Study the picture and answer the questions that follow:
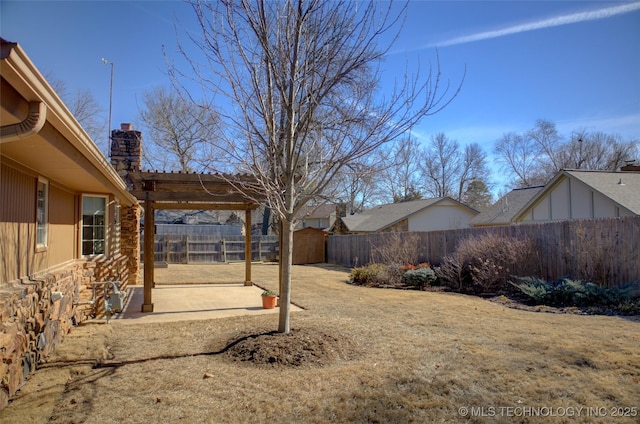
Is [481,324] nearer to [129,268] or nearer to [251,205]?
[251,205]

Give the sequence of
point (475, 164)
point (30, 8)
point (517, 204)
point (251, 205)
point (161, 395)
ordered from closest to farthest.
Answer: point (161, 395)
point (30, 8)
point (251, 205)
point (517, 204)
point (475, 164)

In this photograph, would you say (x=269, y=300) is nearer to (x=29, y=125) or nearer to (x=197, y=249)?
(x=29, y=125)

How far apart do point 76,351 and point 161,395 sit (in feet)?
7.06

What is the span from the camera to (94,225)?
333 inches

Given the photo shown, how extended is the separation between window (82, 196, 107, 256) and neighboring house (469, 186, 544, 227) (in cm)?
1714

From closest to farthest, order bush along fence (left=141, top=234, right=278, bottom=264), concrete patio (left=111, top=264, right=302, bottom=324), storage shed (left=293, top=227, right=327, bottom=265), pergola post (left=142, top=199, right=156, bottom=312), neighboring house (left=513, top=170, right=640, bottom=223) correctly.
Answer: concrete patio (left=111, top=264, right=302, bottom=324) < pergola post (left=142, top=199, right=156, bottom=312) < neighboring house (left=513, top=170, right=640, bottom=223) < bush along fence (left=141, top=234, right=278, bottom=264) < storage shed (left=293, top=227, right=327, bottom=265)

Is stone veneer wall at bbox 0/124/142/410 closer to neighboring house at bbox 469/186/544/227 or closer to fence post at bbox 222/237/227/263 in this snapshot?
fence post at bbox 222/237/227/263

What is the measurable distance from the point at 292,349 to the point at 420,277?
26.9 ft

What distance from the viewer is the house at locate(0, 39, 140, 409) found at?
9.97ft

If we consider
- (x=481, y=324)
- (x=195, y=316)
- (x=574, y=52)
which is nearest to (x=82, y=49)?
(x=195, y=316)

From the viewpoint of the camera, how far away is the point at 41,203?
5852 millimetres

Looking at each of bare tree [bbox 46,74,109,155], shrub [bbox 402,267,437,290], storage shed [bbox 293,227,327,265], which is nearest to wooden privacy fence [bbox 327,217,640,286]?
shrub [bbox 402,267,437,290]

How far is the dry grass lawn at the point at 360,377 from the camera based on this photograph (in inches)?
138

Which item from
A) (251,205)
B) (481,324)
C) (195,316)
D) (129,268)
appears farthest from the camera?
(129,268)
